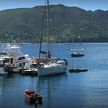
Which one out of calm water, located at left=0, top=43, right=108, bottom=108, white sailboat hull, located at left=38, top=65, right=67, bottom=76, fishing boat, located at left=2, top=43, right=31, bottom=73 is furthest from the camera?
fishing boat, located at left=2, top=43, right=31, bottom=73

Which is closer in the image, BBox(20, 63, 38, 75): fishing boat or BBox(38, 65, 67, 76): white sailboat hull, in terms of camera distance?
BBox(38, 65, 67, 76): white sailboat hull

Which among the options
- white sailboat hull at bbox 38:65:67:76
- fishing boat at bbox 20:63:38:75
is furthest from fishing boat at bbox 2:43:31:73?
white sailboat hull at bbox 38:65:67:76

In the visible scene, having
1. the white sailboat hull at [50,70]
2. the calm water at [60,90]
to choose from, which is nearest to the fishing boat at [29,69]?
the calm water at [60,90]

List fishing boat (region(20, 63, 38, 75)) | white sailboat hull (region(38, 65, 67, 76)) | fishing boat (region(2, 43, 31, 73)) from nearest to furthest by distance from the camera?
white sailboat hull (region(38, 65, 67, 76)) < fishing boat (region(20, 63, 38, 75)) < fishing boat (region(2, 43, 31, 73))

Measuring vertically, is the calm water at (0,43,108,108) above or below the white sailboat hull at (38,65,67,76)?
below

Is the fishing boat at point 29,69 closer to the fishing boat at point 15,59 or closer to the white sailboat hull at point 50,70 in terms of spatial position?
the fishing boat at point 15,59

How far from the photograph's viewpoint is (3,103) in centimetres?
4525

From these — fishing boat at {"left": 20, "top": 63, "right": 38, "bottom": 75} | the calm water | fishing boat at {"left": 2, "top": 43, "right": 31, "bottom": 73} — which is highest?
fishing boat at {"left": 2, "top": 43, "right": 31, "bottom": 73}

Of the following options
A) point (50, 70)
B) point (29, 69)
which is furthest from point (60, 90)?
point (29, 69)

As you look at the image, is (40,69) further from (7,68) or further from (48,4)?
(48,4)

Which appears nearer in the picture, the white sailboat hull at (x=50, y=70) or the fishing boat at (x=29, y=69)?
the white sailboat hull at (x=50, y=70)

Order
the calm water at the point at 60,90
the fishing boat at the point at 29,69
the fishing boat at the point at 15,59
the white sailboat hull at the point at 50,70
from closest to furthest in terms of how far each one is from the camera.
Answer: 1. the calm water at the point at 60,90
2. the white sailboat hull at the point at 50,70
3. the fishing boat at the point at 29,69
4. the fishing boat at the point at 15,59

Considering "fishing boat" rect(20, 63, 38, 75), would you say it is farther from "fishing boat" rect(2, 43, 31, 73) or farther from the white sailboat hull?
the white sailboat hull

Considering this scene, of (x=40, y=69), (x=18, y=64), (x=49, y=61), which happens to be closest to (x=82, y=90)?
(x=40, y=69)
